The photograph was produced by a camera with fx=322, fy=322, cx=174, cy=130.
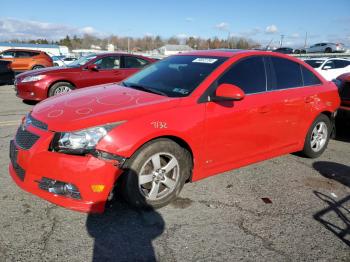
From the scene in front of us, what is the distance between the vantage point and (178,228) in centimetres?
308

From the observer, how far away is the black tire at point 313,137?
5.00 meters

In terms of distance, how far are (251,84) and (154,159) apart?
170 centimetres

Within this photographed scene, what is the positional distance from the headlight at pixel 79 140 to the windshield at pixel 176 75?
3.40ft

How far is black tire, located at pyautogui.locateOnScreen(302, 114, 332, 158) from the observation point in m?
5.00

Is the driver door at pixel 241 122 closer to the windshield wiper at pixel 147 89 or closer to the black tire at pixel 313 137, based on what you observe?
the windshield wiper at pixel 147 89

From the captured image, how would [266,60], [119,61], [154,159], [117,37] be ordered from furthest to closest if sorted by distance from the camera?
[117,37], [119,61], [266,60], [154,159]

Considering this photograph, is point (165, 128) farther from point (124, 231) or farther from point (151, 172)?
point (124, 231)

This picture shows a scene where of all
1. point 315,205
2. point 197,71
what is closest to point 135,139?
point 197,71

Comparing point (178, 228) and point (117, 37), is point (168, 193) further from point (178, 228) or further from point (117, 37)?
point (117, 37)

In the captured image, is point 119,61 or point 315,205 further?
point 119,61

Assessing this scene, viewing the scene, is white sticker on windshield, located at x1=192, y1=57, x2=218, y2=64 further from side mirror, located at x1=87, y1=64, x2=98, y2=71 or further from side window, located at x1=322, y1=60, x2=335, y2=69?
side window, located at x1=322, y1=60, x2=335, y2=69

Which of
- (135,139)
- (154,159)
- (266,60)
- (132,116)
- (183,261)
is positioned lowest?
(183,261)

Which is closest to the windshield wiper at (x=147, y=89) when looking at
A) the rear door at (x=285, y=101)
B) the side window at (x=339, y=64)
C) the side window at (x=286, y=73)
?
the rear door at (x=285, y=101)

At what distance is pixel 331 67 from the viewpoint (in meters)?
15.1
